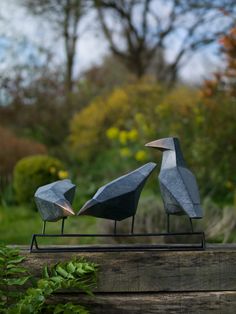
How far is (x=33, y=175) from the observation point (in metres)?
9.31

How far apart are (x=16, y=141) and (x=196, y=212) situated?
848cm

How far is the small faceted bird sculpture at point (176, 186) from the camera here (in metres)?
3.14

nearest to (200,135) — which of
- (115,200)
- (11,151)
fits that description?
(11,151)

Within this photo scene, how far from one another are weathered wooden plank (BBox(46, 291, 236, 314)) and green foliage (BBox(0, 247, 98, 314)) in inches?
5.4

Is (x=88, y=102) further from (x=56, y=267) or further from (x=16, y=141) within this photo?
(x=56, y=267)

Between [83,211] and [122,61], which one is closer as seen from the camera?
[83,211]

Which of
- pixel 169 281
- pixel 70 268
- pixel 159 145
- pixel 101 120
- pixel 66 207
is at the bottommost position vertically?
pixel 169 281

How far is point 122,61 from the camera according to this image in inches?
721

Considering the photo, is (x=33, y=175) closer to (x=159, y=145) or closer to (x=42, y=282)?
(x=159, y=145)

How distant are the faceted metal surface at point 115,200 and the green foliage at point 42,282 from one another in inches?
11.2

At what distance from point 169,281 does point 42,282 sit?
66 cm

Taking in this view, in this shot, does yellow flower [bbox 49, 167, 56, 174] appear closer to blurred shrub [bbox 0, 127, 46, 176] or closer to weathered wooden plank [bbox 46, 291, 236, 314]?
blurred shrub [bbox 0, 127, 46, 176]

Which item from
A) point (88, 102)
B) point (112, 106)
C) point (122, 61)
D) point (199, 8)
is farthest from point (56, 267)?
point (122, 61)

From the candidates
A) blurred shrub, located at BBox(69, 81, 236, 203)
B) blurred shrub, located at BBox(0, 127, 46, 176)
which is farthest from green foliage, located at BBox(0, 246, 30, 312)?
blurred shrub, located at BBox(0, 127, 46, 176)
